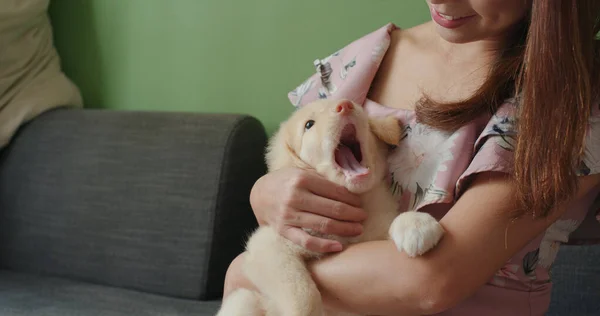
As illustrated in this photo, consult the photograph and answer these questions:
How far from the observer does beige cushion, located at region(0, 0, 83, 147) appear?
1594 mm

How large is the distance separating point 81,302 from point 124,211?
23 cm

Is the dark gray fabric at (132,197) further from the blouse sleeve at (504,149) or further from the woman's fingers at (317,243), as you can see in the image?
the blouse sleeve at (504,149)

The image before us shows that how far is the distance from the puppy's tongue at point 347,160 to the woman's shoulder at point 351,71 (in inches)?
6.7

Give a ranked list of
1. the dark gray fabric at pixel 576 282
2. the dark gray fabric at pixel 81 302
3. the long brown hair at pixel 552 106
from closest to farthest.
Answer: the long brown hair at pixel 552 106 < the dark gray fabric at pixel 576 282 < the dark gray fabric at pixel 81 302

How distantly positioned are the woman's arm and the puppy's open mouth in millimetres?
109

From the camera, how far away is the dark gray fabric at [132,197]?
1.35 m

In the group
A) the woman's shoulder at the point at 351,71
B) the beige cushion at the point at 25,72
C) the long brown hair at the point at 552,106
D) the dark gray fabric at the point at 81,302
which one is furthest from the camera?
the beige cushion at the point at 25,72

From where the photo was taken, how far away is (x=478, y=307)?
0.83m

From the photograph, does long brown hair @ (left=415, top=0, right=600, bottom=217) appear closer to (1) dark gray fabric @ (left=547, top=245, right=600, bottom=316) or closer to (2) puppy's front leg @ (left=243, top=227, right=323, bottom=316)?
(2) puppy's front leg @ (left=243, top=227, right=323, bottom=316)

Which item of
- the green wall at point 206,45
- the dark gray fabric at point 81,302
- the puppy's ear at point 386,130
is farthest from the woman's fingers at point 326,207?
the green wall at point 206,45

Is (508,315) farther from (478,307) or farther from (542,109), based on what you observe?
(542,109)

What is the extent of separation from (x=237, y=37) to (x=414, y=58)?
0.62 metres

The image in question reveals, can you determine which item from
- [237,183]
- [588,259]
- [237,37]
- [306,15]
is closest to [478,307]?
[588,259]

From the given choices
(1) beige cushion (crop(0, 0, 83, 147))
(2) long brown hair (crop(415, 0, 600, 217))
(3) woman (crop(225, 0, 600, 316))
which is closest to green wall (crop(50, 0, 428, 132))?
(1) beige cushion (crop(0, 0, 83, 147))
